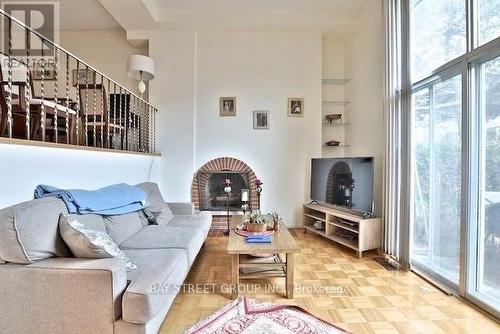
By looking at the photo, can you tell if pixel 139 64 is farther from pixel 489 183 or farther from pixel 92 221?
pixel 489 183

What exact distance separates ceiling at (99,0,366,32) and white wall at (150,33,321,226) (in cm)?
19

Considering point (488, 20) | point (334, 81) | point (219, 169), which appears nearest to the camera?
point (488, 20)

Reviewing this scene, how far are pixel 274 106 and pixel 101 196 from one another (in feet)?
10.6

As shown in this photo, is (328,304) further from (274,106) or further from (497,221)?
(274,106)

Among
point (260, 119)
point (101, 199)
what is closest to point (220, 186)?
point (260, 119)

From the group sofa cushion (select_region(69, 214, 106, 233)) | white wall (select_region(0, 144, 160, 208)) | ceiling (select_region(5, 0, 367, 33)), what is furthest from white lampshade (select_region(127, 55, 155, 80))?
sofa cushion (select_region(69, 214, 106, 233))

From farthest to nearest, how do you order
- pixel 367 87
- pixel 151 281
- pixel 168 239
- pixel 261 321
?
pixel 367 87 → pixel 168 239 → pixel 261 321 → pixel 151 281

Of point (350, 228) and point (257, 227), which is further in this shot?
point (350, 228)

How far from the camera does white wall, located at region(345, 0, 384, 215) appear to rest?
376 cm

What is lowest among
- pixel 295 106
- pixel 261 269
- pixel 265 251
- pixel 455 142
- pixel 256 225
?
pixel 261 269

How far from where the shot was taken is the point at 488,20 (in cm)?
218

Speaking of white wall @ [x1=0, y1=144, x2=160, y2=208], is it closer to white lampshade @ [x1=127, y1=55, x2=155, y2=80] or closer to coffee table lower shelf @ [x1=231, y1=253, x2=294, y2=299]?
white lampshade @ [x1=127, y1=55, x2=155, y2=80]

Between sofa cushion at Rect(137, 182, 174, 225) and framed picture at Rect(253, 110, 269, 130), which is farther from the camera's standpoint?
framed picture at Rect(253, 110, 269, 130)

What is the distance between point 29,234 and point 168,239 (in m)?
1.13
